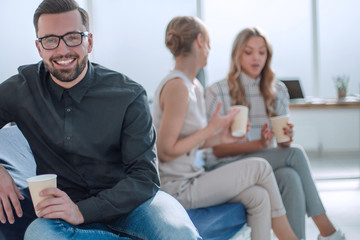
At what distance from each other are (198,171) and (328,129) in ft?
12.5

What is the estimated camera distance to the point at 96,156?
154cm

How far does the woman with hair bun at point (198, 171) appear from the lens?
74.9 inches

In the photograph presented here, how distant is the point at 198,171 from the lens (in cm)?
202

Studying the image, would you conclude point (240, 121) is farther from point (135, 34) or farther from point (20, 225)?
point (135, 34)

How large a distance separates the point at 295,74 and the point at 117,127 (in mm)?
4241

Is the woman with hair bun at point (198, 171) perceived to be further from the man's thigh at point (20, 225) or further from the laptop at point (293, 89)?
the laptop at point (293, 89)

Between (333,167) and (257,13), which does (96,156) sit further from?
(257,13)

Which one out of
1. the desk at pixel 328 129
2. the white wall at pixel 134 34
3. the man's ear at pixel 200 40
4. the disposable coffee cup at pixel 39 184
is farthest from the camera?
the desk at pixel 328 129

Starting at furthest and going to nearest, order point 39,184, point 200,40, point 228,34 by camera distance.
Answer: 1. point 228,34
2. point 200,40
3. point 39,184

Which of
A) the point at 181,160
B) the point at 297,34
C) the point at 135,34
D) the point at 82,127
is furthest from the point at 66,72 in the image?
the point at 297,34

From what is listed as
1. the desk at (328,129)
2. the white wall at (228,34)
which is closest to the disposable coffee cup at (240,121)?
the white wall at (228,34)

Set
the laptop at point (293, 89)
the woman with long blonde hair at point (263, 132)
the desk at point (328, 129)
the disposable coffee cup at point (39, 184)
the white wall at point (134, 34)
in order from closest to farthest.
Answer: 1. the disposable coffee cup at point (39, 184)
2. the woman with long blonde hair at point (263, 132)
3. the laptop at point (293, 89)
4. the white wall at point (134, 34)
5. the desk at point (328, 129)

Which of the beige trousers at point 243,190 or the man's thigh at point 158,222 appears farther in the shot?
the beige trousers at point 243,190

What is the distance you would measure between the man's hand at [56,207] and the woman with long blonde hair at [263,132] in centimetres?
114
